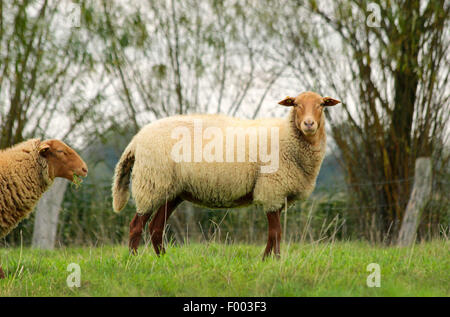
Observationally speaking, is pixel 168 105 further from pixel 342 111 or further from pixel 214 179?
pixel 214 179

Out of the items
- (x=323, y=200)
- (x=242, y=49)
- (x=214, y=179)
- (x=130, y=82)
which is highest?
(x=242, y=49)

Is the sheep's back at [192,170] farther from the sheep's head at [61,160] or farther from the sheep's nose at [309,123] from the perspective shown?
the sheep's head at [61,160]

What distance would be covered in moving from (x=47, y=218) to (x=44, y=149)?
3937 millimetres

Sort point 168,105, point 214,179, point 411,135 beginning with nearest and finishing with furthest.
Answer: point 214,179, point 411,135, point 168,105

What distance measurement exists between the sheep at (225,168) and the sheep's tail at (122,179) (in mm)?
187

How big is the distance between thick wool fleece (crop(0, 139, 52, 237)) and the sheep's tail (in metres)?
1.04

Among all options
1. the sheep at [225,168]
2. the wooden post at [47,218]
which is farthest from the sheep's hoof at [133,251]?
the wooden post at [47,218]

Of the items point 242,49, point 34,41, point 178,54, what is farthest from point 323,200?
point 34,41

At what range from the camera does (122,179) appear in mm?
6047

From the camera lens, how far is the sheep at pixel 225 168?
5.40 meters

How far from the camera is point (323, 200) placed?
971cm

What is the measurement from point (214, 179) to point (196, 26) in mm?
4125

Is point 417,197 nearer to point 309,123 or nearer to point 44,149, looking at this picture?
point 309,123

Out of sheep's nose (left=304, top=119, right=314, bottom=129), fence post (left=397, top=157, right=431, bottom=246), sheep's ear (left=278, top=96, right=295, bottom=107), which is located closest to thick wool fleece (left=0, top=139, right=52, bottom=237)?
sheep's ear (left=278, top=96, right=295, bottom=107)
